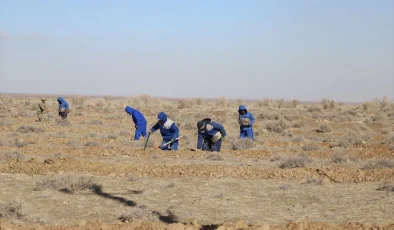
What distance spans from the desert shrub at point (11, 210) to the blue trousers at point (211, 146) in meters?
9.09

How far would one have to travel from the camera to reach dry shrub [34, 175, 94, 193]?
466 inches

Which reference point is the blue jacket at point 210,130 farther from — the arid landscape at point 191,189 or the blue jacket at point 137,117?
the blue jacket at point 137,117

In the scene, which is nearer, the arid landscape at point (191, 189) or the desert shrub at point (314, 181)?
the arid landscape at point (191, 189)

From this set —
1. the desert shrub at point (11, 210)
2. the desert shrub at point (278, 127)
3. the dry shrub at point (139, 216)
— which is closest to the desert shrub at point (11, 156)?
the desert shrub at point (11, 210)

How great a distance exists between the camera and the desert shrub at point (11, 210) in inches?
367

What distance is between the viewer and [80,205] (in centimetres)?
1064

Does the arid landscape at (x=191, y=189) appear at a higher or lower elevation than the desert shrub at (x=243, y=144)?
lower

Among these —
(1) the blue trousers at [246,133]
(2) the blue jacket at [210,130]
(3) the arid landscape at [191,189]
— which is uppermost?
(2) the blue jacket at [210,130]

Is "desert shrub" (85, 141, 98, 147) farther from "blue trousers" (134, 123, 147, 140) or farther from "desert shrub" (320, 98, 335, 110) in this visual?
"desert shrub" (320, 98, 335, 110)

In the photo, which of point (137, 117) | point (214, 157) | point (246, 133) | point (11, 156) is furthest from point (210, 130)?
point (11, 156)

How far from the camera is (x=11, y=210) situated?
31.5 feet

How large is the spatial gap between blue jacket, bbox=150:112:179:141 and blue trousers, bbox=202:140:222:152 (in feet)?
3.58

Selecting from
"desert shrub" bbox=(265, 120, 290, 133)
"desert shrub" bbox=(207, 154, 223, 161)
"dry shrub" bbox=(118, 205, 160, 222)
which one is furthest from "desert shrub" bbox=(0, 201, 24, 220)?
"desert shrub" bbox=(265, 120, 290, 133)

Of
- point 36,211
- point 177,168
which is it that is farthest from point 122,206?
point 177,168
